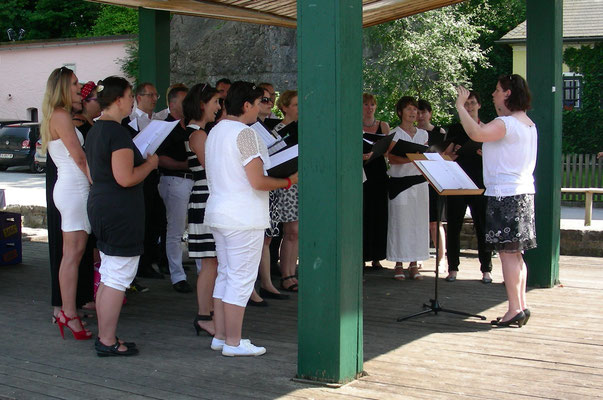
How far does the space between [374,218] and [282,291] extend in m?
1.48

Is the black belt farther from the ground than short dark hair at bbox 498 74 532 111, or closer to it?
closer to it

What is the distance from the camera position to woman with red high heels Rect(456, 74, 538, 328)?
6.18 m

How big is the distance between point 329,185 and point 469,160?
3862 millimetres

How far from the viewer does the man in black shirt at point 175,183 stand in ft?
24.1

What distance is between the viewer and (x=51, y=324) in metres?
6.46

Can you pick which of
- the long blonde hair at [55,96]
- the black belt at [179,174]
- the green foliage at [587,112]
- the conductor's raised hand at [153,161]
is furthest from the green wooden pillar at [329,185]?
the green foliage at [587,112]

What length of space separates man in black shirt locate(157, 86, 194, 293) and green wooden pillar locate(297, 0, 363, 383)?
105 inches

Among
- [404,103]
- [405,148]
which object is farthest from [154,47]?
[405,148]

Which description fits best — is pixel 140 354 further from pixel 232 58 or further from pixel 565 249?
pixel 232 58

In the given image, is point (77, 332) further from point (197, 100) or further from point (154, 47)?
point (154, 47)

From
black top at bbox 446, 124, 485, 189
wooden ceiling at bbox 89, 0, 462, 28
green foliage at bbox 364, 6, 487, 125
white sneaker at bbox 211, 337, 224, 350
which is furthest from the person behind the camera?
green foliage at bbox 364, 6, 487, 125

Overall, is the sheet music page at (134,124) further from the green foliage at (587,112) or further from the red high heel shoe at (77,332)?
the green foliage at (587,112)

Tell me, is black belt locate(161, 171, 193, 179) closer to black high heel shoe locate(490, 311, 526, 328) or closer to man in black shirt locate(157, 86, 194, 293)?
man in black shirt locate(157, 86, 194, 293)

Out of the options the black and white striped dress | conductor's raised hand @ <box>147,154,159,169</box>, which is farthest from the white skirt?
conductor's raised hand @ <box>147,154,159,169</box>
